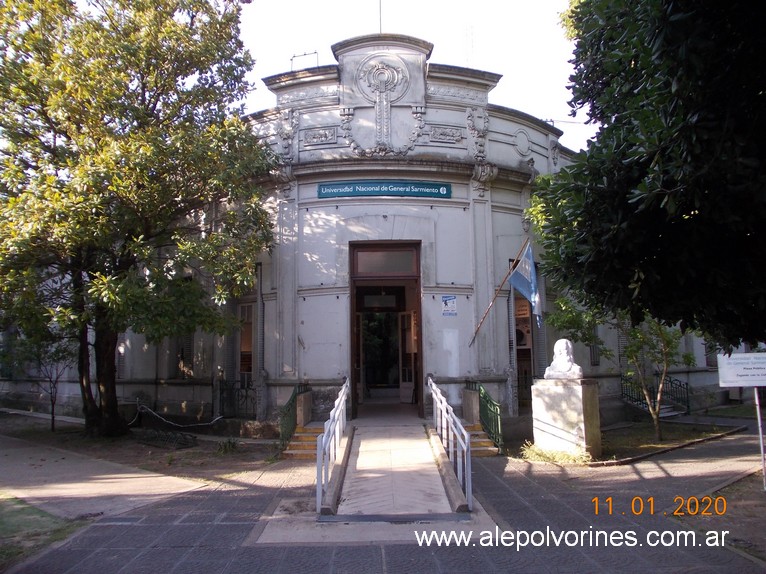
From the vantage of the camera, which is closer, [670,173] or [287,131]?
[670,173]

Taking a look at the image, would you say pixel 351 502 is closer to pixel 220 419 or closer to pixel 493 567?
pixel 493 567

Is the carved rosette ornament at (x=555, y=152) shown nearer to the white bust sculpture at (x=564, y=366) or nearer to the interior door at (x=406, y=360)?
the interior door at (x=406, y=360)

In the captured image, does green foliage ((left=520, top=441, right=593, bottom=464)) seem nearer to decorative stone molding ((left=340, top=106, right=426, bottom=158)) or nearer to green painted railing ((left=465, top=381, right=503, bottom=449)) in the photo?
green painted railing ((left=465, top=381, right=503, bottom=449))

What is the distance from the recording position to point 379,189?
43.9ft

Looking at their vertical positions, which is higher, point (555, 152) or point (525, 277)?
point (555, 152)

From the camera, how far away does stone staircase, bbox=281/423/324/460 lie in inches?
420

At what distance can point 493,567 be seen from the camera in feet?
17.7

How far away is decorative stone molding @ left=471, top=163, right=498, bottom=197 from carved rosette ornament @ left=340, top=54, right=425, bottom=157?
5.40 ft

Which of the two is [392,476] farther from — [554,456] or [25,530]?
[25,530]

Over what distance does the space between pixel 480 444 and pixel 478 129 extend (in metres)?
7.63

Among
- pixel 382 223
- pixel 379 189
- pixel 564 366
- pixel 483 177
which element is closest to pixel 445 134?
pixel 483 177

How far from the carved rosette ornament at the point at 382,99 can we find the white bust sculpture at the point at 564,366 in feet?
18.9

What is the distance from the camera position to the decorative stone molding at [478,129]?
1389 cm

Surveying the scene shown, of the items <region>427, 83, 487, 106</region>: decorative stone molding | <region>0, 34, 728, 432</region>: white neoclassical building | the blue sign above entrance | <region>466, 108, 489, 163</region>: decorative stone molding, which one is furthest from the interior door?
<region>427, 83, 487, 106</region>: decorative stone molding
